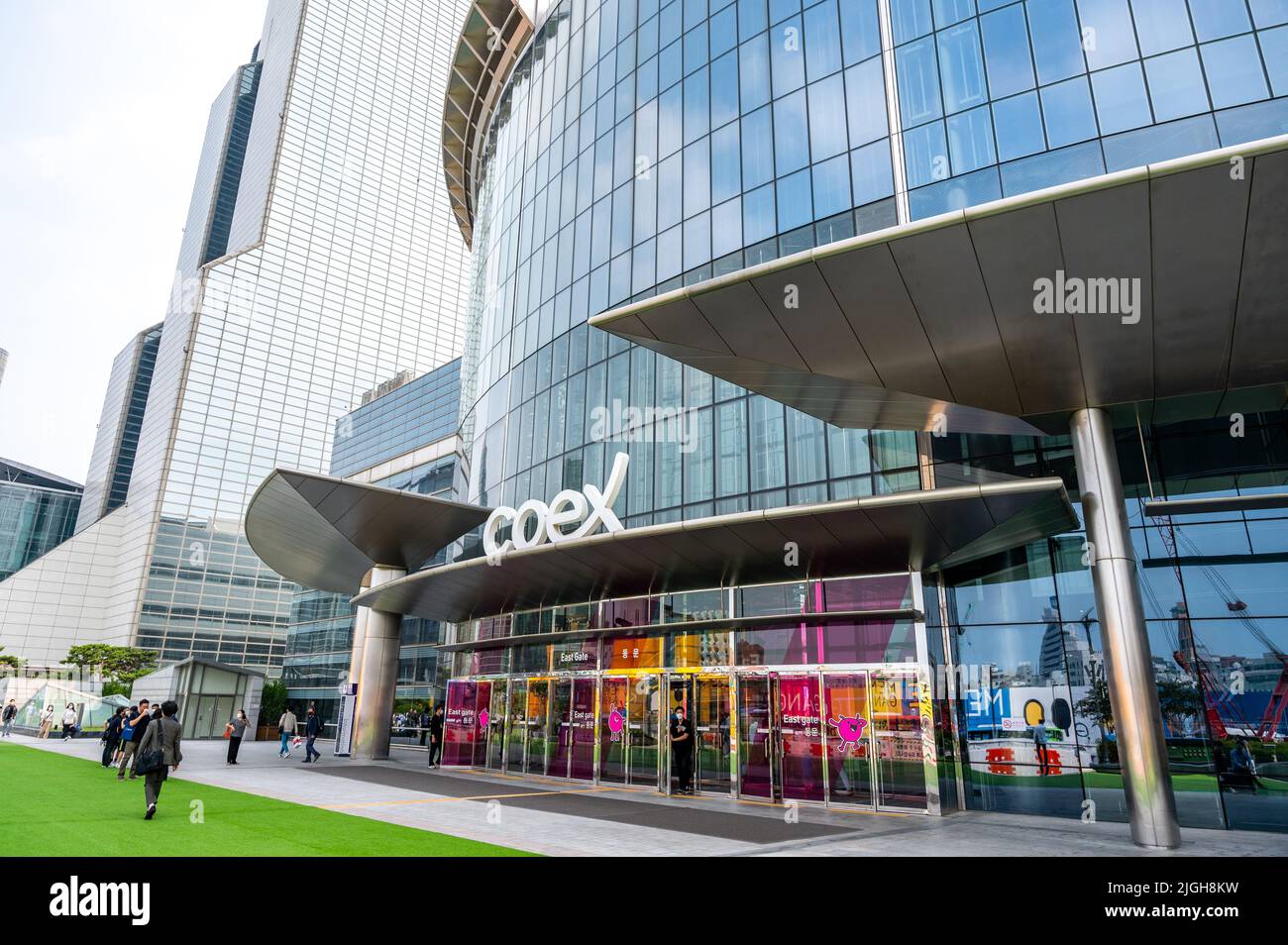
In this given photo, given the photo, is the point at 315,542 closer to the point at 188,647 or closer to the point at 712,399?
the point at 712,399

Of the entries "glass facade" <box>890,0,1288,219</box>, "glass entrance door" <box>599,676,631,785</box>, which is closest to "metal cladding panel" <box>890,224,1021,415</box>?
"glass facade" <box>890,0,1288,219</box>

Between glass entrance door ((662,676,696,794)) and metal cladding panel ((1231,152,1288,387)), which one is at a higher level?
metal cladding panel ((1231,152,1288,387))

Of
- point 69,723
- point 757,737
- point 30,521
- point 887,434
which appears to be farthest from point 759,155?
point 30,521

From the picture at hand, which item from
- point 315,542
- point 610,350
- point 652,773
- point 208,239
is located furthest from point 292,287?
point 652,773

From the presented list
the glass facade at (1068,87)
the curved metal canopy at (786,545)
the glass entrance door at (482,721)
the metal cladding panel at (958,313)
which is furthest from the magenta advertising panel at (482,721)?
the glass facade at (1068,87)

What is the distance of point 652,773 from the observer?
18703mm

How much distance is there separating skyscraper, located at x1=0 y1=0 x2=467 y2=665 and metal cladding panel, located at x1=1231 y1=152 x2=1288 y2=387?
329 ft

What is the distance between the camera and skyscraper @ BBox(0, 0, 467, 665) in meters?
90.0

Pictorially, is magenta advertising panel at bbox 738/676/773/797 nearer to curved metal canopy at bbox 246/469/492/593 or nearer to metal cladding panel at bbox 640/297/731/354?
metal cladding panel at bbox 640/297/731/354
